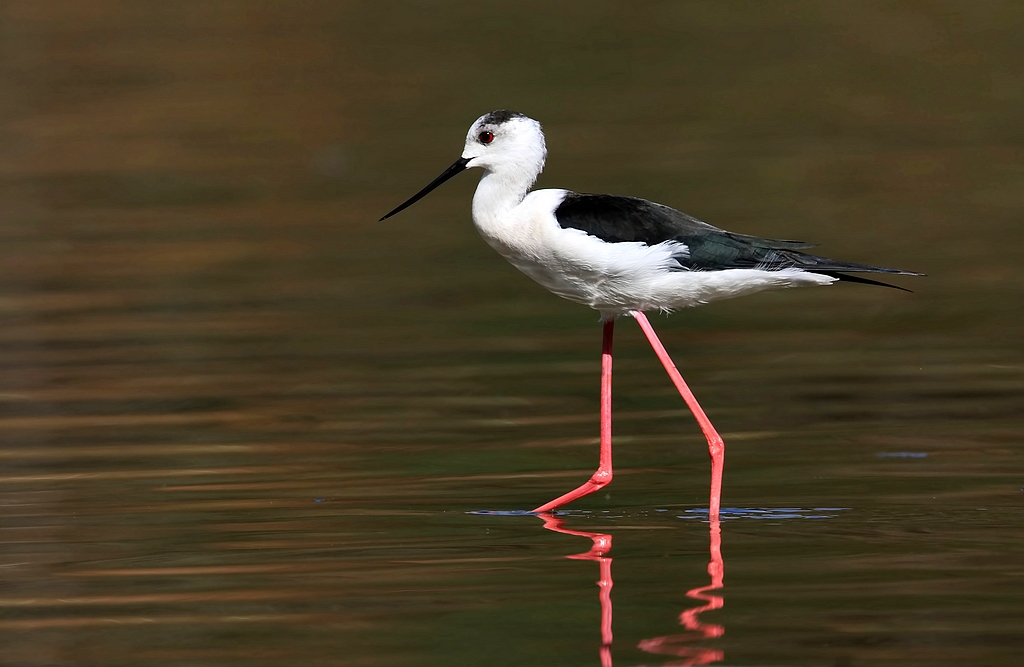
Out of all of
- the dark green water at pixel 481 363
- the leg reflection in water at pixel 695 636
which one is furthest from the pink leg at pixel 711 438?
the leg reflection in water at pixel 695 636

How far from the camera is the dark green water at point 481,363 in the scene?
5180mm

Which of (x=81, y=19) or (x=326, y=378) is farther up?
(x=81, y=19)

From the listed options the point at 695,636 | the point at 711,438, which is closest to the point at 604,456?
the point at 711,438

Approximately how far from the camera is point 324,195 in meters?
14.1

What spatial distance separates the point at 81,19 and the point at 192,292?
11.0m

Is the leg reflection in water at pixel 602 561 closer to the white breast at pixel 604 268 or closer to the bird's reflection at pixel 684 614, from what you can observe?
the bird's reflection at pixel 684 614

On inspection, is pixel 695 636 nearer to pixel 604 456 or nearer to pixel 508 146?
pixel 604 456

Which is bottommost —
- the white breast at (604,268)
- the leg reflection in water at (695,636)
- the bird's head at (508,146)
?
the leg reflection in water at (695,636)

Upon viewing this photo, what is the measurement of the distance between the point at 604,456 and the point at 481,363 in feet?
7.07

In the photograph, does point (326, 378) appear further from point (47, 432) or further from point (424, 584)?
point (424, 584)

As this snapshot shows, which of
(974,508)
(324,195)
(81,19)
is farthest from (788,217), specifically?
(81,19)

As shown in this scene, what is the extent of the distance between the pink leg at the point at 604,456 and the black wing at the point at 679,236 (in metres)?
0.57

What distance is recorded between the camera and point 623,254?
6.45 meters

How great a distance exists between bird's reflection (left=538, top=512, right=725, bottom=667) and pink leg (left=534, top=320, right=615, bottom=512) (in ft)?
1.01
